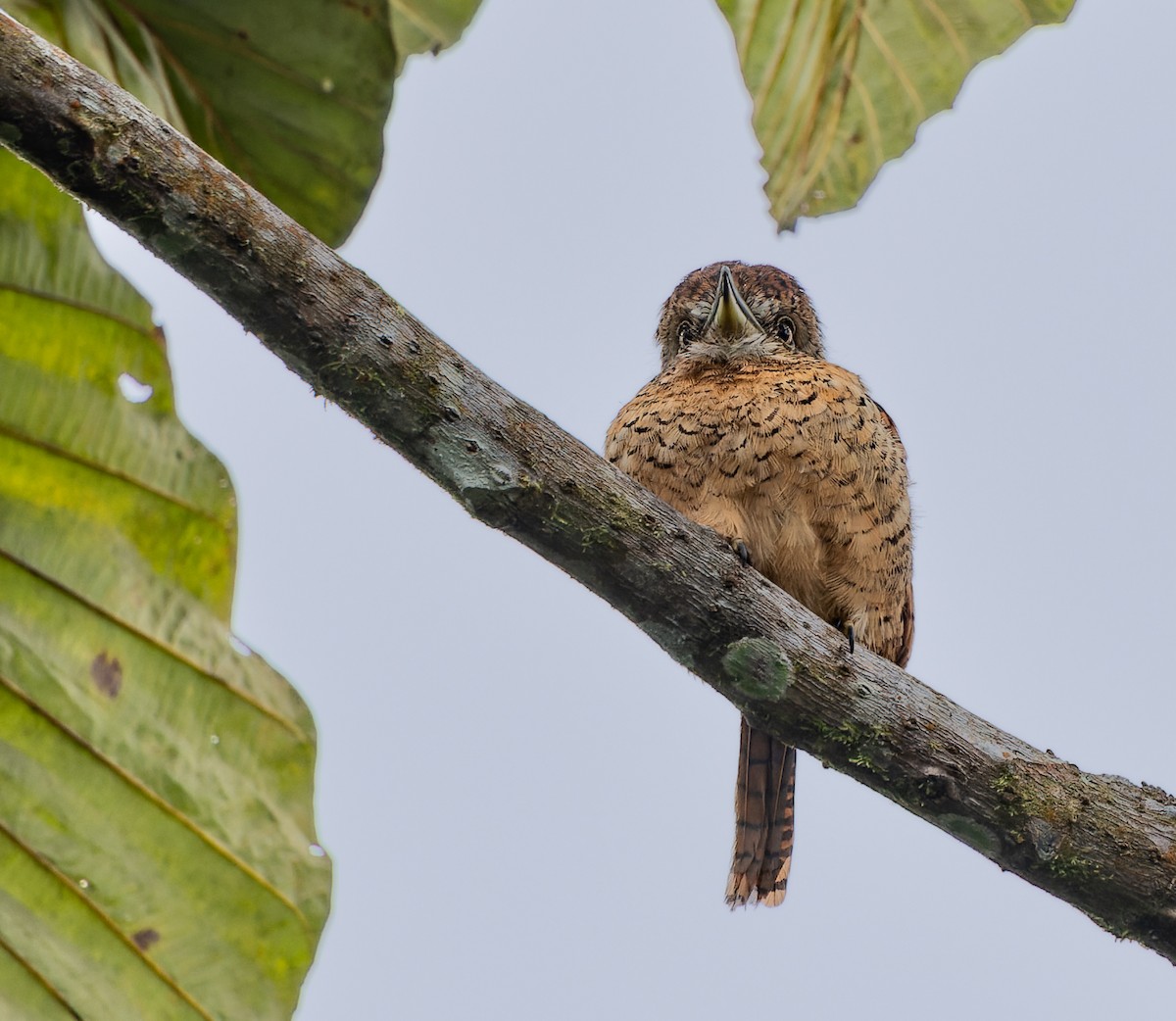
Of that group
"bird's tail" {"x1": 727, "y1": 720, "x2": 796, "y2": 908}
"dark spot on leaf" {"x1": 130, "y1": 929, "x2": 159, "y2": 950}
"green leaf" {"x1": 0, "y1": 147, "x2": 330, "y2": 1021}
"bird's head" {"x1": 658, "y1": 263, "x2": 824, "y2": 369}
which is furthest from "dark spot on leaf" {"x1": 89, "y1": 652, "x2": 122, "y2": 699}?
"bird's head" {"x1": 658, "y1": 263, "x2": 824, "y2": 369}

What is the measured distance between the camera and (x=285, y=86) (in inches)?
114

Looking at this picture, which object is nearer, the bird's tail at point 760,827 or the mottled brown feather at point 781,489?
the mottled brown feather at point 781,489

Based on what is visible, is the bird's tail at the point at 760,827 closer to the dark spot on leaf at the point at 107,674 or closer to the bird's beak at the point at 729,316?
the bird's beak at the point at 729,316

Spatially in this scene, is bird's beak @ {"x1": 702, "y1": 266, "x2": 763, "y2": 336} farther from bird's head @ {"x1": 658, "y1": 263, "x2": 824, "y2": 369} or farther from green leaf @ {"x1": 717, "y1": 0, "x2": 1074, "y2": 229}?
green leaf @ {"x1": 717, "y1": 0, "x2": 1074, "y2": 229}

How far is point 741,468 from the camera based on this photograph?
3209mm

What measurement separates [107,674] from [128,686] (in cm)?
4

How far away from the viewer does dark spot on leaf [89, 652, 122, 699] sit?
218 centimetres

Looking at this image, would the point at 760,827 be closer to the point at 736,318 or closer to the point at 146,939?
the point at 736,318

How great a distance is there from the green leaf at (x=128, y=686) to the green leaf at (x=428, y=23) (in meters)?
1.18

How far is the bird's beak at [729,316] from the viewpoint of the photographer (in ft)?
12.5

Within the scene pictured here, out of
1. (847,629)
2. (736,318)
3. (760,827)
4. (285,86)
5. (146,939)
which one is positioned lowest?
(146,939)

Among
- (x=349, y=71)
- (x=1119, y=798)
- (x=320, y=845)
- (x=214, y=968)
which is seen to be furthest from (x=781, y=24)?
(x=214, y=968)

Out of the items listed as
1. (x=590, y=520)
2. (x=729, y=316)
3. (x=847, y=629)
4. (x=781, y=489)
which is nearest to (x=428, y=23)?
(x=729, y=316)

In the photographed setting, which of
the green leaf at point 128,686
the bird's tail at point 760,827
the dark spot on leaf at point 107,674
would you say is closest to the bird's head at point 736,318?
the bird's tail at point 760,827
